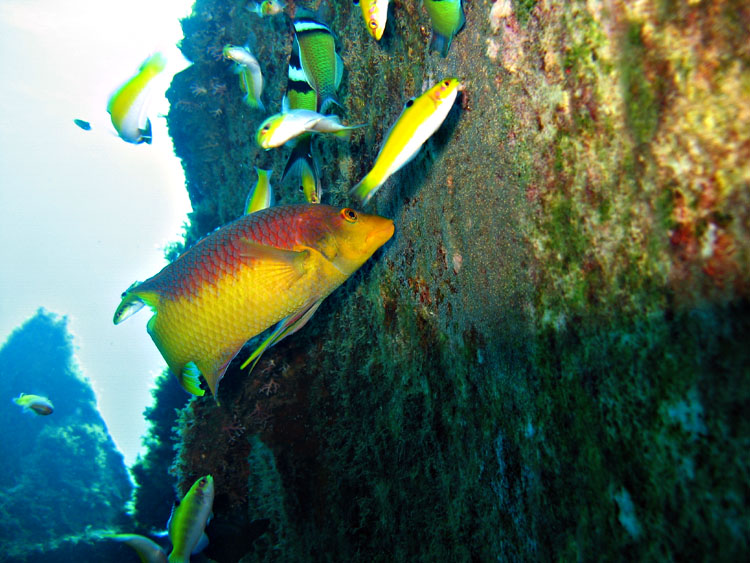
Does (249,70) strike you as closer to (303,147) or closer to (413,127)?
(303,147)

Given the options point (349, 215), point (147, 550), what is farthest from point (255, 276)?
point (147, 550)

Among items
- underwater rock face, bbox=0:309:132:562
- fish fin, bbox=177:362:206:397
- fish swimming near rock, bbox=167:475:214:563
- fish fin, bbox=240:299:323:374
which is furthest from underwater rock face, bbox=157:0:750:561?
underwater rock face, bbox=0:309:132:562

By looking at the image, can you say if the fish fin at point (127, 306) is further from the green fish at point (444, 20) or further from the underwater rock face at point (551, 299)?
the green fish at point (444, 20)

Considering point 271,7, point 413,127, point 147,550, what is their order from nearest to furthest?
1. point 413,127
2. point 147,550
3. point 271,7

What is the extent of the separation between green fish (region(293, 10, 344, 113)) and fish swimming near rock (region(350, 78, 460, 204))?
50.1 inches

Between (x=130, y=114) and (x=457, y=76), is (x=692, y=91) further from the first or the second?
(x=130, y=114)

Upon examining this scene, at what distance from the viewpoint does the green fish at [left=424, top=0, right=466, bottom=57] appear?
146cm

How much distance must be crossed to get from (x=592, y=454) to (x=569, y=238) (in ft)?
1.99

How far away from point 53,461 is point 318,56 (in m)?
22.2

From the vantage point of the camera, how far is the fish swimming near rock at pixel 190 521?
295 centimetres

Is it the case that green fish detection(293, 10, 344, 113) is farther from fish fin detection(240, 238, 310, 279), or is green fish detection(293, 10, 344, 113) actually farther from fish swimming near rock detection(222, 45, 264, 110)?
fish swimming near rock detection(222, 45, 264, 110)

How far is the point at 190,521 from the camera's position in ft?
9.70

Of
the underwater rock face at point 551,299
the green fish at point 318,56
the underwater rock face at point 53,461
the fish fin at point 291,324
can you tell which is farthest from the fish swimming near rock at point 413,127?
the underwater rock face at point 53,461

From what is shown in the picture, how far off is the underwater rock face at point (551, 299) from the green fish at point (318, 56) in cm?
24
